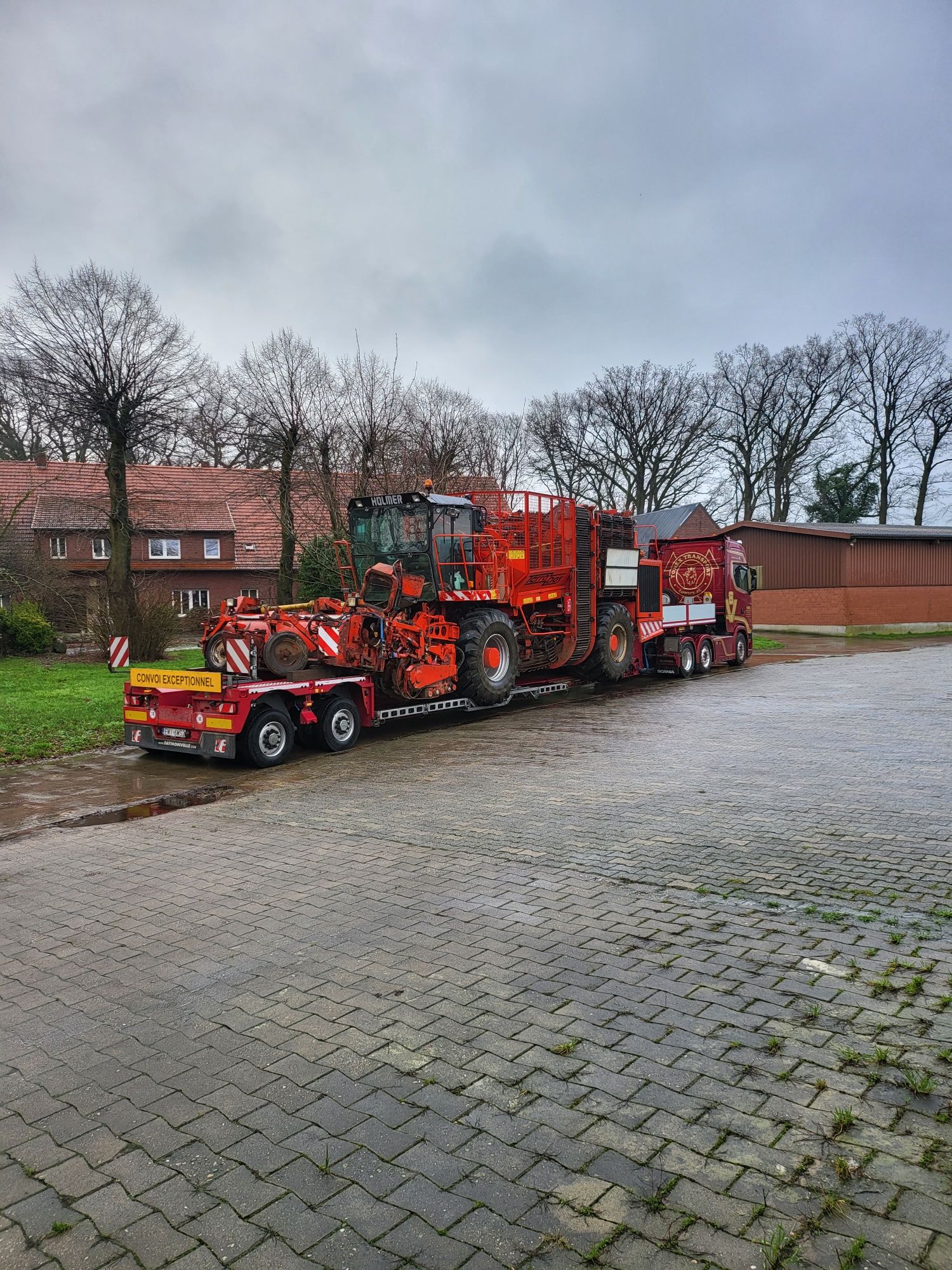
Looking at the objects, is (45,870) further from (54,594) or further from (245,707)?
(54,594)

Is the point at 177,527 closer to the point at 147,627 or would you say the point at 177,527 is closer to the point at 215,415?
the point at 215,415

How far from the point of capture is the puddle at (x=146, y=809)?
26.6ft

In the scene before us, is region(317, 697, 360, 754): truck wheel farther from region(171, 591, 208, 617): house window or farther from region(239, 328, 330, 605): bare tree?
region(171, 591, 208, 617): house window

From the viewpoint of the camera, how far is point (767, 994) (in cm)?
411

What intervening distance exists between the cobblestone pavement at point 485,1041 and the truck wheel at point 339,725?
3922 millimetres

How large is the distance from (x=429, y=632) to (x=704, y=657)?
10.1 meters

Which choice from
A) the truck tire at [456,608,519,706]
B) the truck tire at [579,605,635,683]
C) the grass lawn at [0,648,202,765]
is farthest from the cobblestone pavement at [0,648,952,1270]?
the truck tire at [579,605,635,683]

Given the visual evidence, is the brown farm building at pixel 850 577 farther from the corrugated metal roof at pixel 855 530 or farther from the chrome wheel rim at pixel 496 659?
the chrome wheel rim at pixel 496 659

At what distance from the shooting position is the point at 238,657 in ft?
35.0

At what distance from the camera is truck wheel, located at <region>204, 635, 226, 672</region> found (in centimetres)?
1138

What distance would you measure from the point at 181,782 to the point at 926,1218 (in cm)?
879

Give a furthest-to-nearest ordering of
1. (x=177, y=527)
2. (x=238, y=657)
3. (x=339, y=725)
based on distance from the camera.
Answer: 1. (x=177, y=527)
2. (x=339, y=725)
3. (x=238, y=657)

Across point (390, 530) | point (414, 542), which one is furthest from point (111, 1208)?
point (390, 530)

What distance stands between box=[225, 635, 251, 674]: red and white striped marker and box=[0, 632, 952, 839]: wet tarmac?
1.19m
